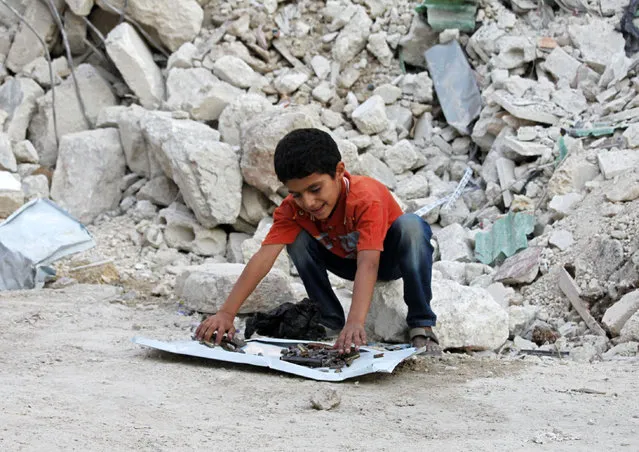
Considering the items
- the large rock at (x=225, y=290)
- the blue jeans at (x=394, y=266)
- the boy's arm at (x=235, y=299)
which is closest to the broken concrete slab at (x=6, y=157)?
the large rock at (x=225, y=290)

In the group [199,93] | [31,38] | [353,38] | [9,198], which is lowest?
[9,198]

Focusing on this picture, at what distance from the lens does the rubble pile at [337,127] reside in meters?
5.73

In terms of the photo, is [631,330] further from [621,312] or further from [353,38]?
[353,38]

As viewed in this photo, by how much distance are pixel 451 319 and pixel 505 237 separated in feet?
7.27

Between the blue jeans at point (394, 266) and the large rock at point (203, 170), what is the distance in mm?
2729

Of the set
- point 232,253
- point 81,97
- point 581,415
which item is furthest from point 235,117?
point 581,415

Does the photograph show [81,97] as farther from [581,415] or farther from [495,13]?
[581,415]

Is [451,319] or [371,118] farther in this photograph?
[371,118]

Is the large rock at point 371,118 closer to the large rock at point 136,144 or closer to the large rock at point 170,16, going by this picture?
the large rock at point 136,144

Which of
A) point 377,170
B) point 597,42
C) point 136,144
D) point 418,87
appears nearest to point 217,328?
point 377,170

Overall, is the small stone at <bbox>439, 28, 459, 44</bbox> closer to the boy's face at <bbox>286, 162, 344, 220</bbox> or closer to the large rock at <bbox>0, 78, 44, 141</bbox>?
the large rock at <bbox>0, 78, 44, 141</bbox>

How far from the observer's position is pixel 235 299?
12.1ft

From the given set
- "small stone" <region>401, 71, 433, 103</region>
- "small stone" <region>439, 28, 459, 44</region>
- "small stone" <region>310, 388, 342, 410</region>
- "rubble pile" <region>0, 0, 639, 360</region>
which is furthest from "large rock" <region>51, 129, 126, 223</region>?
"small stone" <region>310, 388, 342, 410</region>

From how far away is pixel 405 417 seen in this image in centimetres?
286
